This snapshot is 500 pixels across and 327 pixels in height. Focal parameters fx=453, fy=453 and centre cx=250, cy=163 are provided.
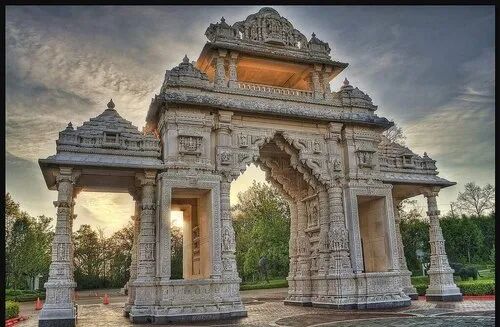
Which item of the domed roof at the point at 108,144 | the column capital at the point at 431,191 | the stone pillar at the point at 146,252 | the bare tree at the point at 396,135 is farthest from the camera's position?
the bare tree at the point at 396,135

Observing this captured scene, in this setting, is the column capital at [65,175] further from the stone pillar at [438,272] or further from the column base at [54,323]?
the stone pillar at [438,272]

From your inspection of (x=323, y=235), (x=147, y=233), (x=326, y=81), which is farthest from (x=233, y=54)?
(x=323, y=235)

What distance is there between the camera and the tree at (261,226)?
34.3 meters

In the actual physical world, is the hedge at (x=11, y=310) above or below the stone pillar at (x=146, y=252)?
below

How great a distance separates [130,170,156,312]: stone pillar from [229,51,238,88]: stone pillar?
476 centimetres

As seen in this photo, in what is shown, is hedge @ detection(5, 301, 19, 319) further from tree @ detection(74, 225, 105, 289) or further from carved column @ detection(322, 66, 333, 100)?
tree @ detection(74, 225, 105, 289)

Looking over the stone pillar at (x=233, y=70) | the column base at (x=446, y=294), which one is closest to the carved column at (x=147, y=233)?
the stone pillar at (x=233, y=70)

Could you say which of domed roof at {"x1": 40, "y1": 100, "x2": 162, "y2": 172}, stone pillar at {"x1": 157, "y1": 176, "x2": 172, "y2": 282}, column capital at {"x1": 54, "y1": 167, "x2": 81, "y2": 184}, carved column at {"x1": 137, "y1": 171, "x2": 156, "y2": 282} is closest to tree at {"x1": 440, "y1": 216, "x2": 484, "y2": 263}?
stone pillar at {"x1": 157, "y1": 176, "x2": 172, "y2": 282}

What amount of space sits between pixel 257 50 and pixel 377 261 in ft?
32.2

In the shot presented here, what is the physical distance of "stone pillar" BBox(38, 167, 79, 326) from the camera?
1291 cm

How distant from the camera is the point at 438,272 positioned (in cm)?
1866

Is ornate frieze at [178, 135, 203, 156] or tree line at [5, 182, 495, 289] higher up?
ornate frieze at [178, 135, 203, 156]

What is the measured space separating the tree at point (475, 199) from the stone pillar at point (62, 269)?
33494mm

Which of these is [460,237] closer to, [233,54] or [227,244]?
[233,54]
